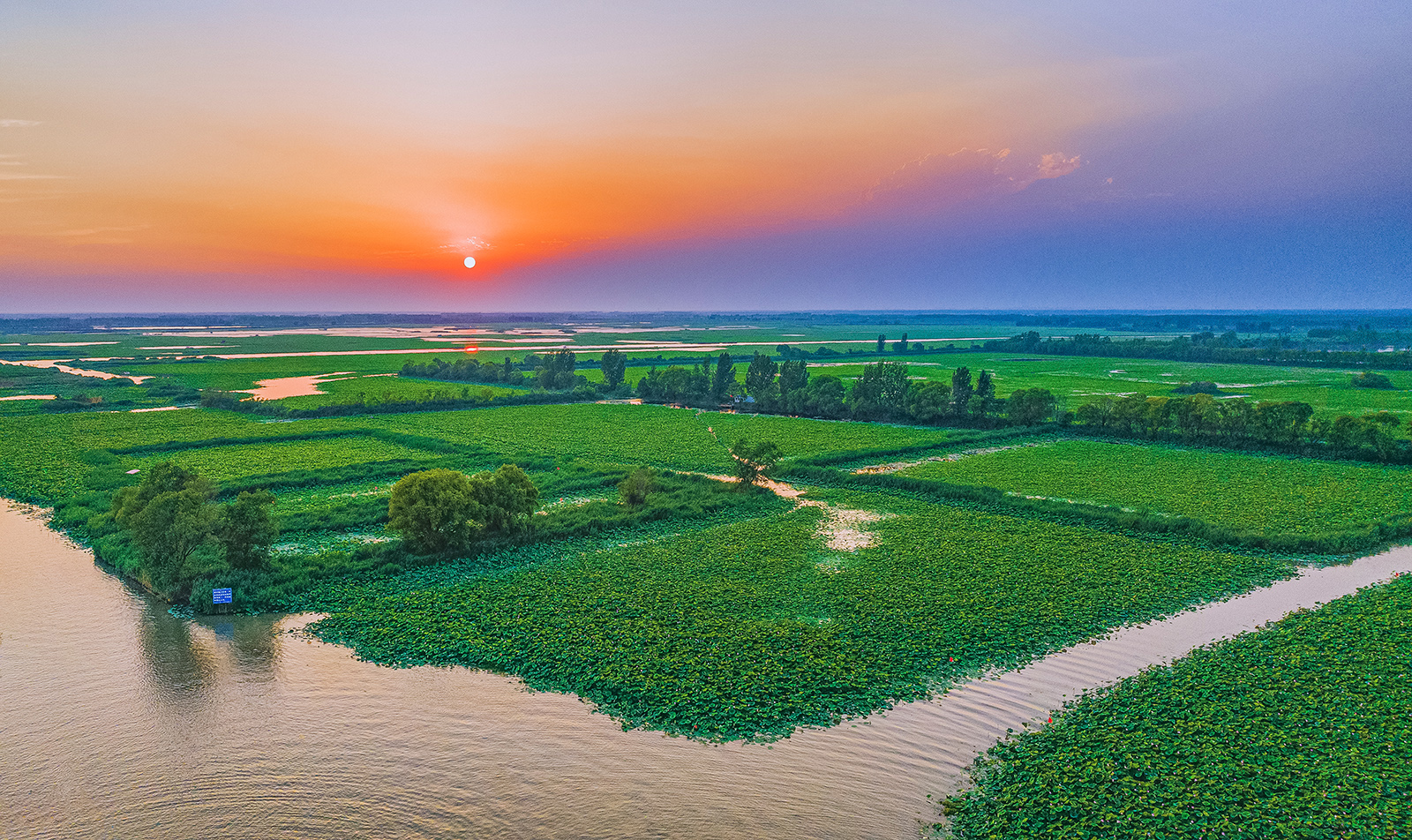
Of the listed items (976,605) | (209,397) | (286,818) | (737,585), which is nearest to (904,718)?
(976,605)

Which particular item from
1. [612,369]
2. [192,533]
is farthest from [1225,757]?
[612,369]

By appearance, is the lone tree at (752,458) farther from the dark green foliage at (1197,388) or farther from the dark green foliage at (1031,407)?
the dark green foliage at (1197,388)

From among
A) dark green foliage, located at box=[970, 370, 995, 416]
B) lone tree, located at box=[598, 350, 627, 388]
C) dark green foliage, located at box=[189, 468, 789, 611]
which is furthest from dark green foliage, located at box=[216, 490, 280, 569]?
lone tree, located at box=[598, 350, 627, 388]

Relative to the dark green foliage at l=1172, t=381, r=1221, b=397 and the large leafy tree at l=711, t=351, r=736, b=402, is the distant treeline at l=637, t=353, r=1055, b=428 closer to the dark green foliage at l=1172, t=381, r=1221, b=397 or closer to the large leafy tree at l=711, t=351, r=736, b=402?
the large leafy tree at l=711, t=351, r=736, b=402

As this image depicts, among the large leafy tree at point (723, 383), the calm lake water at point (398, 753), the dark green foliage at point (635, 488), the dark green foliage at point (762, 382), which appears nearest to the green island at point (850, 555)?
the dark green foliage at point (635, 488)

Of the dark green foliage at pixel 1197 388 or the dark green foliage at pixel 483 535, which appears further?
the dark green foliage at pixel 1197 388

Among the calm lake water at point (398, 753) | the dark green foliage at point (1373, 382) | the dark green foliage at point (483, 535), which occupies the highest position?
the dark green foliage at point (1373, 382)
